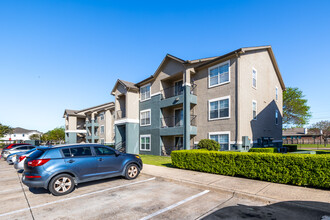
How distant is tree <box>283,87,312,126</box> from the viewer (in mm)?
38656

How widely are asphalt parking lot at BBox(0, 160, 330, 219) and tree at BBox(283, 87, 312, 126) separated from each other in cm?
4020

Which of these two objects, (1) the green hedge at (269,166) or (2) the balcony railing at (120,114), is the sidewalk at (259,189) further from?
(2) the balcony railing at (120,114)

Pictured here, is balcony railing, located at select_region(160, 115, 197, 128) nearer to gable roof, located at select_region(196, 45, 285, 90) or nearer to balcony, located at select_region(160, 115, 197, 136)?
balcony, located at select_region(160, 115, 197, 136)

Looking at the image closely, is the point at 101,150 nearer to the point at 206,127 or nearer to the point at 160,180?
the point at 160,180

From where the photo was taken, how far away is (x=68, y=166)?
22.8 ft

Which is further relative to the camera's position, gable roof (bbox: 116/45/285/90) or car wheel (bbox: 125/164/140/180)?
gable roof (bbox: 116/45/285/90)

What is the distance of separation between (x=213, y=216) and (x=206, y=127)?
42.5 feet

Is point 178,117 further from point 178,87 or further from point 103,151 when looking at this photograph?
point 103,151

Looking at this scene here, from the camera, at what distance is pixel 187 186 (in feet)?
25.3

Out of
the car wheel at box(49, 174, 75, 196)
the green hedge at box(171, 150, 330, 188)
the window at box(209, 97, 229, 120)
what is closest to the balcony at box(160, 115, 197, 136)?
the window at box(209, 97, 229, 120)

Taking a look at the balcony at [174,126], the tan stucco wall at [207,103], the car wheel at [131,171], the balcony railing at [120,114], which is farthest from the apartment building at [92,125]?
the car wheel at [131,171]

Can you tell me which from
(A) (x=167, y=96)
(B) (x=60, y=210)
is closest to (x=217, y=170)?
(B) (x=60, y=210)

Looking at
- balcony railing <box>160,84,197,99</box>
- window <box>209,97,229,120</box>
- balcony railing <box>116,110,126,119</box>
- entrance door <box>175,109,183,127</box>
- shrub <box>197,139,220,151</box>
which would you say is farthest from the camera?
balcony railing <box>116,110,126,119</box>

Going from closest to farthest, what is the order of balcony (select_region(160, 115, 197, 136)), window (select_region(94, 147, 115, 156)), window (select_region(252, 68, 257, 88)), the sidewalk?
1. the sidewalk
2. window (select_region(94, 147, 115, 156))
3. window (select_region(252, 68, 257, 88))
4. balcony (select_region(160, 115, 197, 136))
